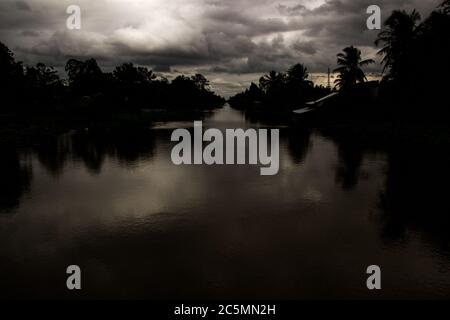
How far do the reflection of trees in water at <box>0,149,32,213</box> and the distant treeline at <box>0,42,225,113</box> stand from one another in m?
35.8

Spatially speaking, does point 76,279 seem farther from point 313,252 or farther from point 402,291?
point 402,291

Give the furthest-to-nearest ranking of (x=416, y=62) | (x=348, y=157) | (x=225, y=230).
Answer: (x=416, y=62), (x=348, y=157), (x=225, y=230)

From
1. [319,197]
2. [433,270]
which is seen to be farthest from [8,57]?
[433,270]

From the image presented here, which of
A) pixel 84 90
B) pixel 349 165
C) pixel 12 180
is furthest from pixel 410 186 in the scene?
pixel 84 90

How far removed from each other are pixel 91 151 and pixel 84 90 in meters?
69.4

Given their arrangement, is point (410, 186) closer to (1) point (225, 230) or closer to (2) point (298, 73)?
(1) point (225, 230)

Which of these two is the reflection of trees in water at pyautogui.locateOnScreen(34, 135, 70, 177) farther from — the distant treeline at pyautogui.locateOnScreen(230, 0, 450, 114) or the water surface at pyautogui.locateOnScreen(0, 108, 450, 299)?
the distant treeline at pyautogui.locateOnScreen(230, 0, 450, 114)

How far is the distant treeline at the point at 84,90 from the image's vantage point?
55.2 meters

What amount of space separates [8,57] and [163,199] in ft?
191

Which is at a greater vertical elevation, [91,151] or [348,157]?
[91,151]

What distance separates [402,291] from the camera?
672cm

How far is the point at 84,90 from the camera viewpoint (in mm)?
85938
